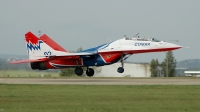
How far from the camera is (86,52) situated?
46500mm

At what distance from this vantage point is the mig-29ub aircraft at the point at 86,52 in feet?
145

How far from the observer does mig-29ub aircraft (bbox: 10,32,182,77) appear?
145 feet
